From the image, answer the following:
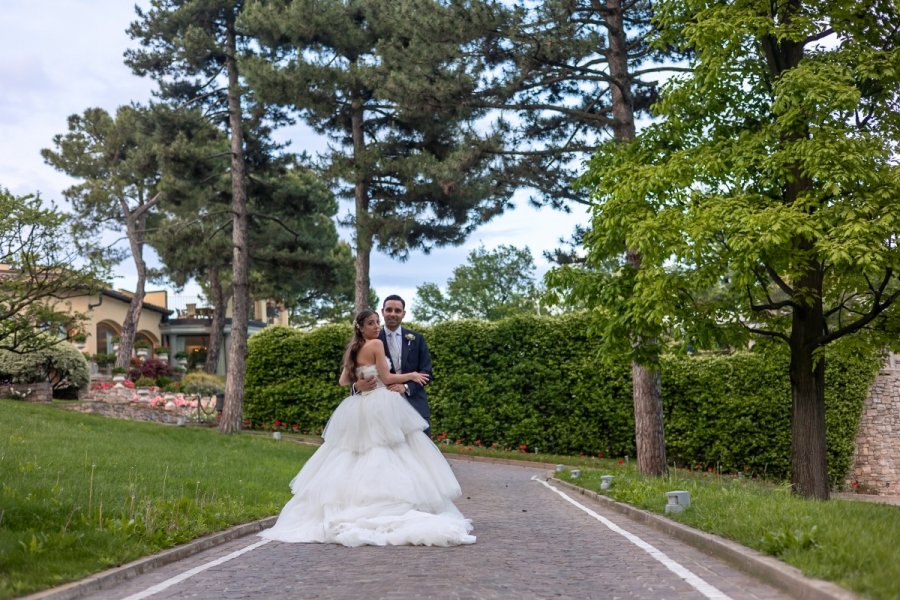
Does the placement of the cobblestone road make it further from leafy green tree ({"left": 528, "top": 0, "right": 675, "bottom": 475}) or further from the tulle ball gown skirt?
leafy green tree ({"left": 528, "top": 0, "right": 675, "bottom": 475})

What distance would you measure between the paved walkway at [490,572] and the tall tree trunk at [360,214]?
20.1m

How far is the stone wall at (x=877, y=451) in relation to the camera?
2625 cm

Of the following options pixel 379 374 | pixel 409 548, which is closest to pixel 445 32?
pixel 379 374

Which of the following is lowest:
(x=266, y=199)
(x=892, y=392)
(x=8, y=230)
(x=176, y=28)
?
(x=892, y=392)

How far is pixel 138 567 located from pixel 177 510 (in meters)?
2.41

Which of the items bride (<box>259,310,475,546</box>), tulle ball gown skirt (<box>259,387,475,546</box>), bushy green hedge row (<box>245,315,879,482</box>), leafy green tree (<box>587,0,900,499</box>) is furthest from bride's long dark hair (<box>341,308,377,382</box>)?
bushy green hedge row (<box>245,315,879,482</box>)

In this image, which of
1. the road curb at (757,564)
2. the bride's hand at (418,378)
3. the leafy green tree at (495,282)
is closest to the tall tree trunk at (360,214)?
the bride's hand at (418,378)

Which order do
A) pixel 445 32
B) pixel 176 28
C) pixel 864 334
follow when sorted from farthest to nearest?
pixel 176 28 → pixel 445 32 → pixel 864 334

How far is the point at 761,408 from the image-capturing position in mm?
26078

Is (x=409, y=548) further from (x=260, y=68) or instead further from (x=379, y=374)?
(x=260, y=68)

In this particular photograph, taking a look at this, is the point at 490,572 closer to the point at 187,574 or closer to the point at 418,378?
the point at 187,574

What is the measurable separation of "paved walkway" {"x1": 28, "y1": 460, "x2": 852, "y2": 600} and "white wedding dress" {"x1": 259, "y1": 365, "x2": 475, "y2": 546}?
25 centimetres

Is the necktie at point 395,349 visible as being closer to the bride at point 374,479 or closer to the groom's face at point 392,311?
the groom's face at point 392,311

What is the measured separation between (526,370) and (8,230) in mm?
19233
